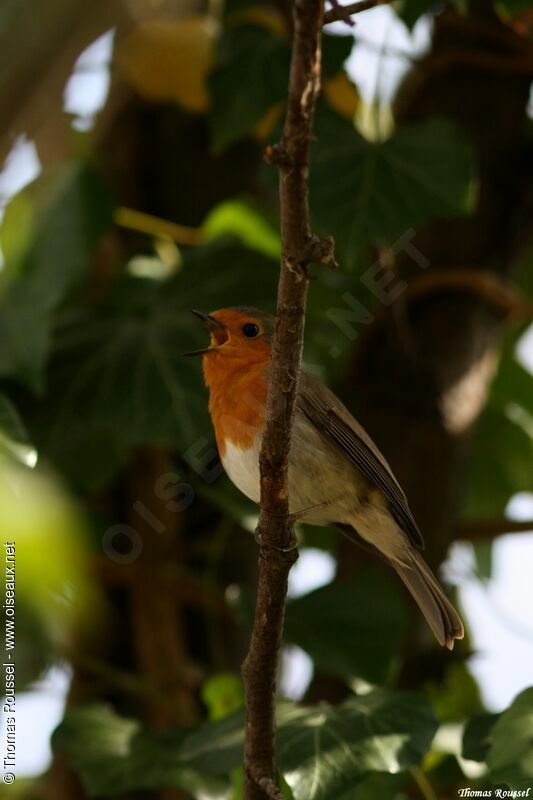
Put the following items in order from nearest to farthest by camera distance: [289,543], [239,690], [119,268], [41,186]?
1. [289,543]
2. [239,690]
3. [41,186]
4. [119,268]

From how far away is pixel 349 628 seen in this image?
3068 millimetres

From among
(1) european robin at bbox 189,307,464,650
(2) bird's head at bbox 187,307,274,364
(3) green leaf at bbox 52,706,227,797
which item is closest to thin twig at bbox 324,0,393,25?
(1) european robin at bbox 189,307,464,650

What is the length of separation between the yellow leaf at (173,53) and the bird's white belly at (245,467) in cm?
172

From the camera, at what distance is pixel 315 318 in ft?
11.9

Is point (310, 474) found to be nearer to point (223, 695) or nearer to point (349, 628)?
point (349, 628)

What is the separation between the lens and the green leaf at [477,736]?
248cm

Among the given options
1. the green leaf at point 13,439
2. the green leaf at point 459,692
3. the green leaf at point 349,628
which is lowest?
the green leaf at point 459,692

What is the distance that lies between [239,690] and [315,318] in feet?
4.38

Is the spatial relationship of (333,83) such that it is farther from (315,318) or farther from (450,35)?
(315,318)

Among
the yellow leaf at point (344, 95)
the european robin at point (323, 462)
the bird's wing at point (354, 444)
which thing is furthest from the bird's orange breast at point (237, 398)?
the yellow leaf at point (344, 95)

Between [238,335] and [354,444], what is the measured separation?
475 mm

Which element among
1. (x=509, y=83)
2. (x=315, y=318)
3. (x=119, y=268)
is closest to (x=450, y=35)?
(x=509, y=83)

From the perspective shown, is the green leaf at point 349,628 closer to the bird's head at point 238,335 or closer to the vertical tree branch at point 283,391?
the bird's head at point 238,335

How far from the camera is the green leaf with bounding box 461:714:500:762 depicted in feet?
8.13
